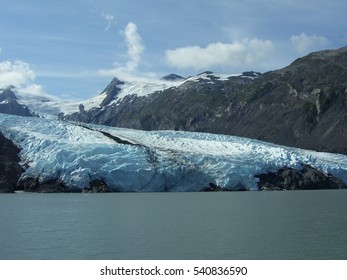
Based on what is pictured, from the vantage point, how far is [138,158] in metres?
65.6

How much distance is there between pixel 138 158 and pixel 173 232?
36825 millimetres

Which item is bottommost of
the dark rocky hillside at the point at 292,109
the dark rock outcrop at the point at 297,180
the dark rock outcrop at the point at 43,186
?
the dark rock outcrop at the point at 43,186

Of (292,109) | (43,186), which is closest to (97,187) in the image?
(43,186)

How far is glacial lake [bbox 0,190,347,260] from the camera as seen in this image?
76.1ft

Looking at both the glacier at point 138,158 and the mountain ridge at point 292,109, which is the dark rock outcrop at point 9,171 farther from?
the mountain ridge at point 292,109

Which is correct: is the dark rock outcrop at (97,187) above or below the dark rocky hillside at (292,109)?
below

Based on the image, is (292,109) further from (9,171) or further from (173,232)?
(173,232)

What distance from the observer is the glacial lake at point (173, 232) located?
76.1ft

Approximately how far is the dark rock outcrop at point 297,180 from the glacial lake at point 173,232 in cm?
2676

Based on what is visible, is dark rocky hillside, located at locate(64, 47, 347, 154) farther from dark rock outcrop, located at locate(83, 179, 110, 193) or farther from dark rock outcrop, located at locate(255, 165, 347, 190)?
dark rock outcrop, located at locate(83, 179, 110, 193)

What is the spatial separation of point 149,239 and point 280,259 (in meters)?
7.09

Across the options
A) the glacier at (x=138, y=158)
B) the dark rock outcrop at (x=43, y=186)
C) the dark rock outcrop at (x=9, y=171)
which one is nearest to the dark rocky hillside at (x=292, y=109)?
the glacier at (x=138, y=158)

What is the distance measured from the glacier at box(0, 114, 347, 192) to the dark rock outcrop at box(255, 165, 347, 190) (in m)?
0.91
